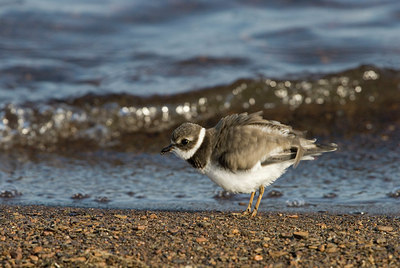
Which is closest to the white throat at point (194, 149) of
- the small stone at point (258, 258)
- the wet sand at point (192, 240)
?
the wet sand at point (192, 240)

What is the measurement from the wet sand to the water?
2.81ft

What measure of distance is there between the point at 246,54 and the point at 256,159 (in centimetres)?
598

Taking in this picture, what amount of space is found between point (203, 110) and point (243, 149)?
425cm

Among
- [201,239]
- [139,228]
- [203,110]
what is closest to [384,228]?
[201,239]

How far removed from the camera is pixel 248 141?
200 inches

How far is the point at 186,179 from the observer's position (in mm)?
7016

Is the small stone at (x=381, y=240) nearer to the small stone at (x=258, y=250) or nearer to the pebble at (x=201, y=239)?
the small stone at (x=258, y=250)

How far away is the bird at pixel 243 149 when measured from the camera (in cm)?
507

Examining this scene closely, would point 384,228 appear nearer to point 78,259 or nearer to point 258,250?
point 258,250

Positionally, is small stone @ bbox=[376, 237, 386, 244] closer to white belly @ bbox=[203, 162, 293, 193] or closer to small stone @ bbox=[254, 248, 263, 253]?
small stone @ bbox=[254, 248, 263, 253]

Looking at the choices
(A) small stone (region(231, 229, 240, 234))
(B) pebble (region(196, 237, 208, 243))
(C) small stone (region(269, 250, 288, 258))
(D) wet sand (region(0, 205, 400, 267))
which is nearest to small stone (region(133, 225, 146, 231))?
(D) wet sand (region(0, 205, 400, 267))

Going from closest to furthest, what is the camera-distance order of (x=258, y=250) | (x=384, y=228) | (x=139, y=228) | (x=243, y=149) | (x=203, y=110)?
(x=258, y=250) → (x=139, y=228) → (x=384, y=228) → (x=243, y=149) → (x=203, y=110)

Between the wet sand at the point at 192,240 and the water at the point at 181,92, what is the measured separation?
0.86 meters

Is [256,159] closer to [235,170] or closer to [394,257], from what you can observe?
[235,170]
